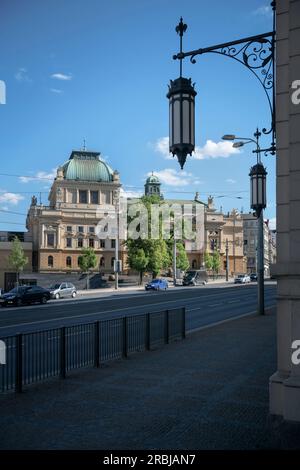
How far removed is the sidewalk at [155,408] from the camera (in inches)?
213

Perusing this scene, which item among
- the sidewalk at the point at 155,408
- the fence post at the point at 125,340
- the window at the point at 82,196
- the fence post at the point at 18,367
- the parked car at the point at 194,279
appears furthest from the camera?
the window at the point at 82,196

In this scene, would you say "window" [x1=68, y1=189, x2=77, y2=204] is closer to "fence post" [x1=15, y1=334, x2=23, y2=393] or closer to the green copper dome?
the green copper dome

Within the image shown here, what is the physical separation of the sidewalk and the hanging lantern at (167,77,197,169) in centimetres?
355

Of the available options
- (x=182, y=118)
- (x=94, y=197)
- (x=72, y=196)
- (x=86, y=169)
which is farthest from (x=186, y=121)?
(x=86, y=169)

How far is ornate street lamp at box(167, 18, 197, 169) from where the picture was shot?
22.5 feet

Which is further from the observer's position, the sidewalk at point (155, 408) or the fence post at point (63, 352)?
the fence post at point (63, 352)

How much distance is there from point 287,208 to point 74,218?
284ft

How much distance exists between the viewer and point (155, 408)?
667 centimetres

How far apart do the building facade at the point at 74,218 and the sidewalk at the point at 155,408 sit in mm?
79986
